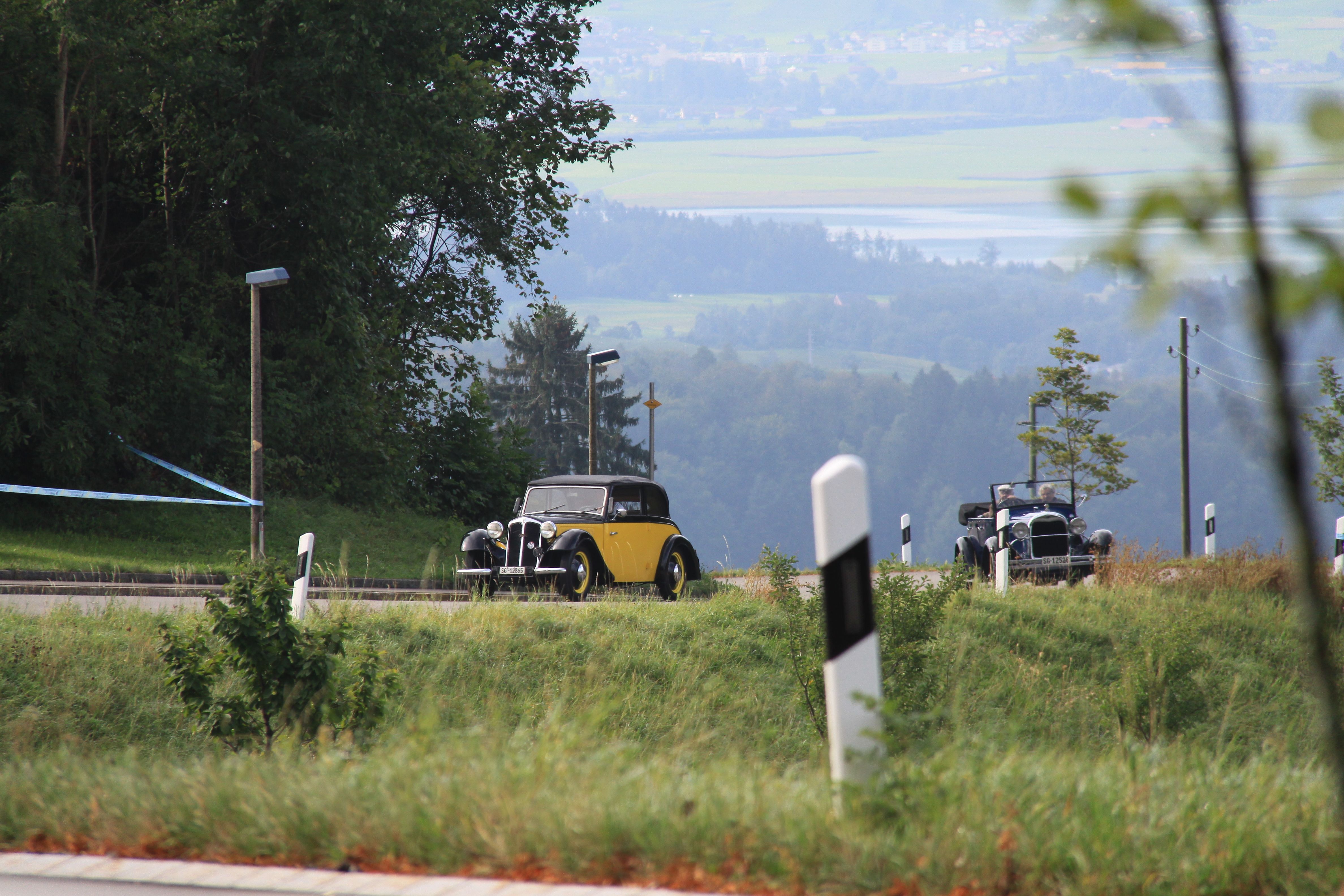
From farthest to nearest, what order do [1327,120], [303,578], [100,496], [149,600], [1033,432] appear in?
[1033,432] → [100,496] → [149,600] → [303,578] → [1327,120]

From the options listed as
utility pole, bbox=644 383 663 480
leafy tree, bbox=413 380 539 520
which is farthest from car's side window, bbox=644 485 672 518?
leafy tree, bbox=413 380 539 520

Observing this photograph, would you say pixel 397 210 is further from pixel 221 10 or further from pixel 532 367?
pixel 532 367

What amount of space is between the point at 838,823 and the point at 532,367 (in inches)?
3597

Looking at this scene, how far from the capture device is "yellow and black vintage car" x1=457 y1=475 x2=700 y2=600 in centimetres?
1711

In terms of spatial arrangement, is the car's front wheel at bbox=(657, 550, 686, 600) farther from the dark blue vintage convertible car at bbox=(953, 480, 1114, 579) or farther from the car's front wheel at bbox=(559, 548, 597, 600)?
the dark blue vintage convertible car at bbox=(953, 480, 1114, 579)

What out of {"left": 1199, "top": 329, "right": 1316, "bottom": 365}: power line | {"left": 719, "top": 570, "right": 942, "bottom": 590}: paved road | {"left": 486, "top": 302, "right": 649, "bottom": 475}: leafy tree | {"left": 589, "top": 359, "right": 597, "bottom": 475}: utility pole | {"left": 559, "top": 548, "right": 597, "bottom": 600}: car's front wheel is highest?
{"left": 486, "top": 302, "right": 649, "bottom": 475}: leafy tree

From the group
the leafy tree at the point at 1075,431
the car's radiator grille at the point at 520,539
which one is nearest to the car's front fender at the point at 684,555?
the car's radiator grille at the point at 520,539

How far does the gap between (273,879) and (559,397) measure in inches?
3546

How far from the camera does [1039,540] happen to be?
20.2 metres

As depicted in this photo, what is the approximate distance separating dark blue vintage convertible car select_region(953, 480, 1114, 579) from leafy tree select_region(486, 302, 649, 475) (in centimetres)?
6654

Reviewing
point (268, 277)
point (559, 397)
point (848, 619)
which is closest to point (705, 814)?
point (848, 619)

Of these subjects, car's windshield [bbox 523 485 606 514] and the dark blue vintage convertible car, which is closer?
car's windshield [bbox 523 485 606 514]

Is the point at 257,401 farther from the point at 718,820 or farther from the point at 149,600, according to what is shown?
the point at 718,820

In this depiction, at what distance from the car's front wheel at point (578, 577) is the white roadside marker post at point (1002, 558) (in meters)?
5.72
